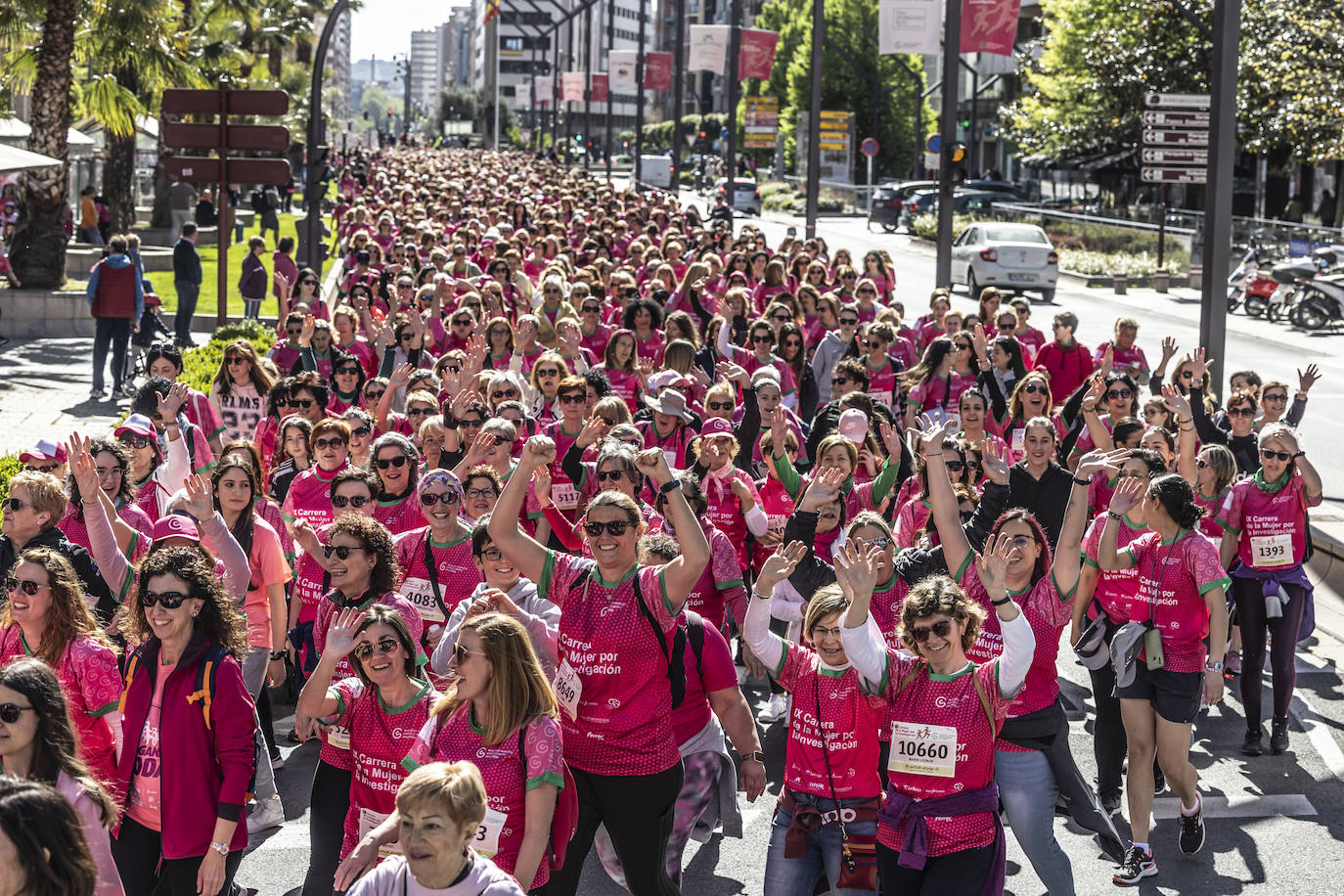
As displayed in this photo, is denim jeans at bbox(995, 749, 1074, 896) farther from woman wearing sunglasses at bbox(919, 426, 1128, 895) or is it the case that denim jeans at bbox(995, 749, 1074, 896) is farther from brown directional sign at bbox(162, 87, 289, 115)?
brown directional sign at bbox(162, 87, 289, 115)

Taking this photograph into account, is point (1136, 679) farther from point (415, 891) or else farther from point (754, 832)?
point (415, 891)

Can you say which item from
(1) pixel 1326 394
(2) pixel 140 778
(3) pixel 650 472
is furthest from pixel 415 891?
(1) pixel 1326 394

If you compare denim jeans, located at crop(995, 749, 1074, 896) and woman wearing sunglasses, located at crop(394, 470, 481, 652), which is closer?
denim jeans, located at crop(995, 749, 1074, 896)

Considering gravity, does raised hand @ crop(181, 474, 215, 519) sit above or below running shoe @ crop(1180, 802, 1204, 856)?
above

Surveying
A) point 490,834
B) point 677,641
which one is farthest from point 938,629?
point 490,834

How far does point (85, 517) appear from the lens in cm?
701

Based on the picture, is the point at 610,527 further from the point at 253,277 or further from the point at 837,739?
the point at 253,277

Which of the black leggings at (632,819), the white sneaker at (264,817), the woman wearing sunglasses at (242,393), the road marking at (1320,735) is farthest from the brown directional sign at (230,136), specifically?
the black leggings at (632,819)

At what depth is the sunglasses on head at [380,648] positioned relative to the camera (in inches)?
218

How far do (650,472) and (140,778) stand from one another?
1.87 meters

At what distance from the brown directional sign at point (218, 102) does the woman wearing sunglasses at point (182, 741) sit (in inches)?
476

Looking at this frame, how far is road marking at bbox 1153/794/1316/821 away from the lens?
8.17 metres

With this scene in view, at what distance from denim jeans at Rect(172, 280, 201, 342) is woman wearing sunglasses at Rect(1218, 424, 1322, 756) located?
55.9 ft

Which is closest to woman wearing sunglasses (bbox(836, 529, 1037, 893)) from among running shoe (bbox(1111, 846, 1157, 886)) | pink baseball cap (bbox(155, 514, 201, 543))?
running shoe (bbox(1111, 846, 1157, 886))
